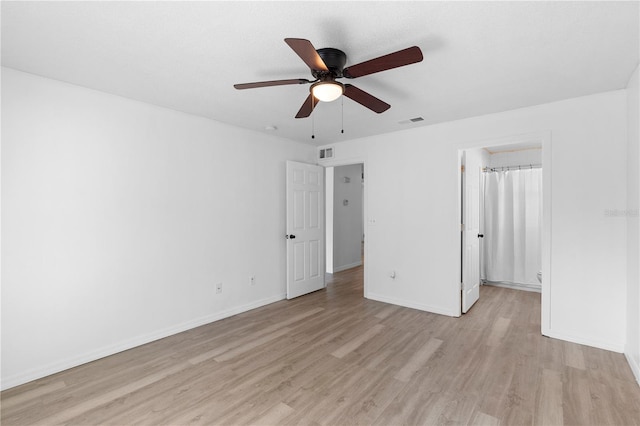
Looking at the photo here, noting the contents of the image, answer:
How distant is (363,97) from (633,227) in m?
2.58

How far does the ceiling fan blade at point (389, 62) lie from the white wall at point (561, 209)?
232 centimetres

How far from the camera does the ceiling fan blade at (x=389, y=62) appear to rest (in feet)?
5.50

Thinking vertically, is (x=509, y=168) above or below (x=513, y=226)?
above

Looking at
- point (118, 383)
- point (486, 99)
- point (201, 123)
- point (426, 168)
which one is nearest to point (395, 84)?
point (486, 99)

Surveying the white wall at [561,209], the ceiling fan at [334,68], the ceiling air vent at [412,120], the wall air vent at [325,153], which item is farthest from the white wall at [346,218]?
the ceiling fan at [334,68]

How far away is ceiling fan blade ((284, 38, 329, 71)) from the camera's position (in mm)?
1529

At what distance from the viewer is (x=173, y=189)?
11.1ft

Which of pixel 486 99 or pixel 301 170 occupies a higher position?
pixel 486 99

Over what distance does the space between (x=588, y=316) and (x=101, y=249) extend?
15.6 ft

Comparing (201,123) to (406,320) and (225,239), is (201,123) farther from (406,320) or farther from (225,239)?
(406,320)

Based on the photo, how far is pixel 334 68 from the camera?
2.06 m

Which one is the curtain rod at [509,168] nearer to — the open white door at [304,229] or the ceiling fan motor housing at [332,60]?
the open white door at [304,229]

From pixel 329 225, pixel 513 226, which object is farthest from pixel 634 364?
pixel 329 225

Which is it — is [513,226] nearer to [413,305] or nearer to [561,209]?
[561,209]
